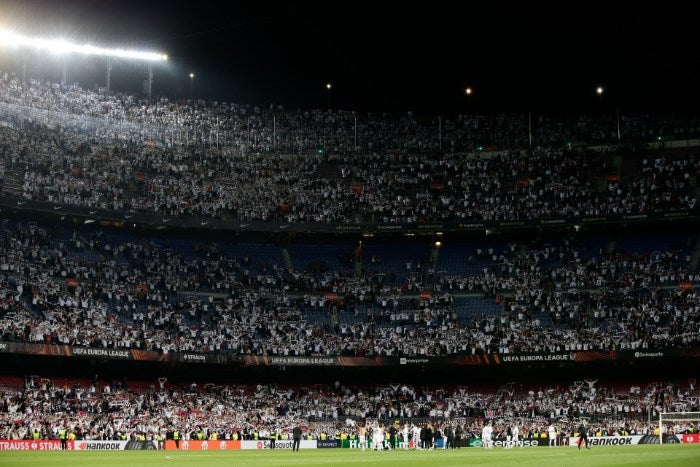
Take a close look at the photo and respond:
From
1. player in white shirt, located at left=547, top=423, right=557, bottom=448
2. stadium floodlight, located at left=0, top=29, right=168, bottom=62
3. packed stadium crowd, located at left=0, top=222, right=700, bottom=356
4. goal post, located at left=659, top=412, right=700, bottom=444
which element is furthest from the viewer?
stadium floodlight, located at left=0, top=29, right=168, bottom=62

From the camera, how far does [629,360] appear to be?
68.8 metres

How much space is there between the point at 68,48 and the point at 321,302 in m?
38.0

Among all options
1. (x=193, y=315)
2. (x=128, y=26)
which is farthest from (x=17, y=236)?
(x=128, y=26)

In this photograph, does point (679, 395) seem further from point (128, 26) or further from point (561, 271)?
point (128, 26)

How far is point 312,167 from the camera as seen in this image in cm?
9088

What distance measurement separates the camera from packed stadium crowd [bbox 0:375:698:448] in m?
59.0

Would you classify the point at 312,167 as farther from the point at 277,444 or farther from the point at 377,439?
the point at 377,439

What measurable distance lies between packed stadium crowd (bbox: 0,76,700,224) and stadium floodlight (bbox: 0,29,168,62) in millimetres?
4410

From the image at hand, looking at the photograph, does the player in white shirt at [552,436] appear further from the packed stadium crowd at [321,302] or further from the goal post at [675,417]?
the packed stadium crowd at [321,302]

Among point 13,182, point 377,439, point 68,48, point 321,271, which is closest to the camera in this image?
point 377,439

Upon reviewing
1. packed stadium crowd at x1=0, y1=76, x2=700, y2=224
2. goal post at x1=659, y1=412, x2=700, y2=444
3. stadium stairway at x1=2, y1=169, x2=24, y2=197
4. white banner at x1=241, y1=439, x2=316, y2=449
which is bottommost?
white banner at x1=241, y1=439, x2=316, y2=449

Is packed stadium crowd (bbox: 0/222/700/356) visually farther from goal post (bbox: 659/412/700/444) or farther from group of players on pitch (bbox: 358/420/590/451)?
group of players on pitch (bbox: 358/420/590/451)

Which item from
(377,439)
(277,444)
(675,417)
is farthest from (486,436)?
(277,444)

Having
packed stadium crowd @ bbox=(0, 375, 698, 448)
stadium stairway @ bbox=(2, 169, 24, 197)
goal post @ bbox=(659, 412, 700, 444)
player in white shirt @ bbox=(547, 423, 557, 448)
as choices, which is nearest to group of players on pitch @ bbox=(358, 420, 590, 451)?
player in white shirt @ bbox=(547, 423, 557, 448)
